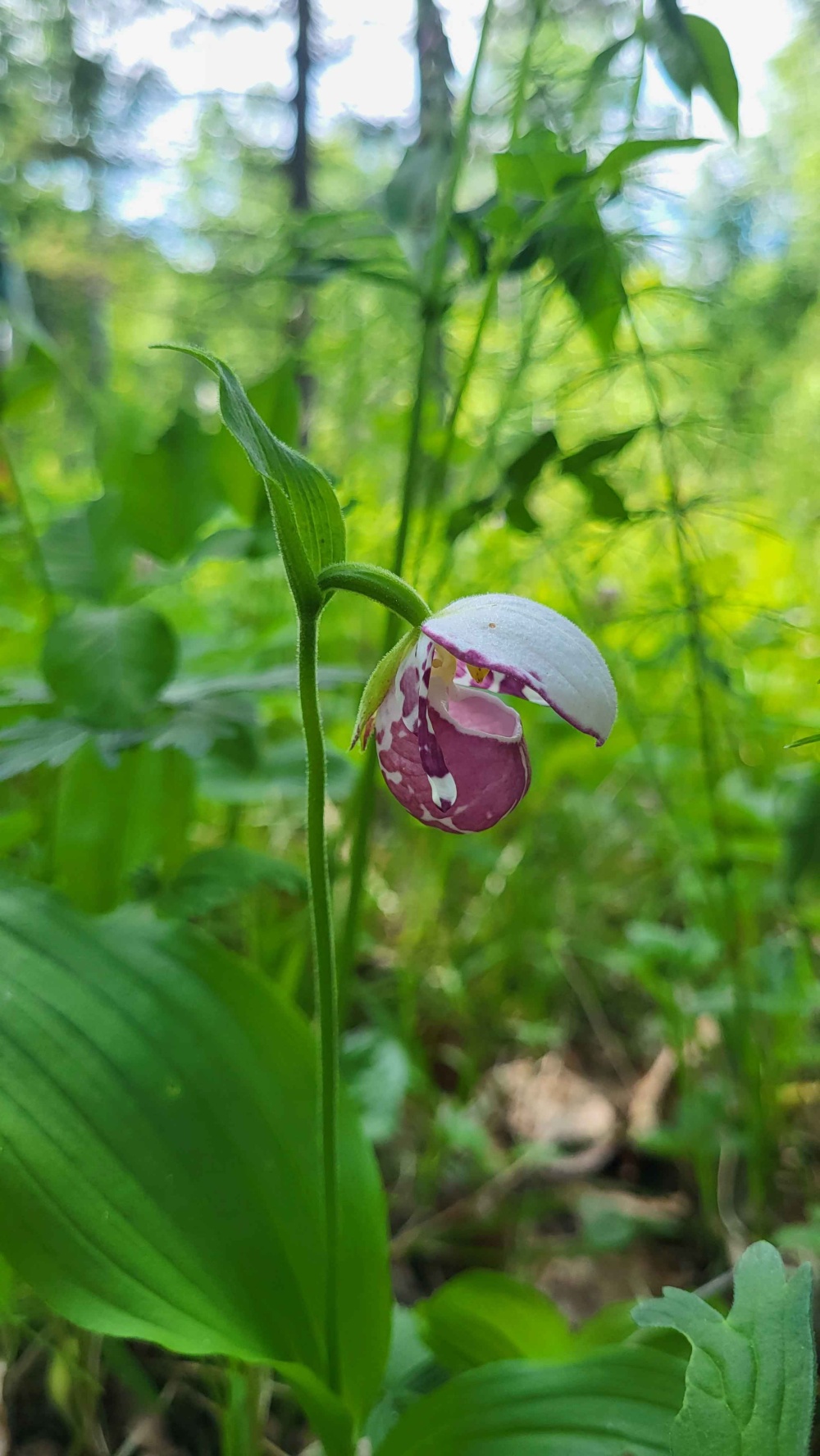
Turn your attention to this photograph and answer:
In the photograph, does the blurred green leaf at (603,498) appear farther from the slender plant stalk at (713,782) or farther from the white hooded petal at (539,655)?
the white hooded petal at (539,655)

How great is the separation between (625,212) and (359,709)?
2.56 feet

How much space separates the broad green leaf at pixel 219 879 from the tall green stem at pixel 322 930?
245mm

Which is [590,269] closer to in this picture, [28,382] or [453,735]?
[453,735]

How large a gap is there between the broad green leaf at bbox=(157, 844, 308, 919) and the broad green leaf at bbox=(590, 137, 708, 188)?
24.8 inches

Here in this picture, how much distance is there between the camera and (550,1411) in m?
0.60

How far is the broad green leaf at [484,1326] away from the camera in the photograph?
0.71 m

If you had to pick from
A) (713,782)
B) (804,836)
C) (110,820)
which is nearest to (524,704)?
(713,782)

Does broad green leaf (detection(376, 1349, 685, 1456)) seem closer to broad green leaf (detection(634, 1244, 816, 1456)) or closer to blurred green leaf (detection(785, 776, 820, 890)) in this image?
broad green leaf (detection(634, 1244, 816, 1456))

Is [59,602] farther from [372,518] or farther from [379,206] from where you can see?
[379,206]

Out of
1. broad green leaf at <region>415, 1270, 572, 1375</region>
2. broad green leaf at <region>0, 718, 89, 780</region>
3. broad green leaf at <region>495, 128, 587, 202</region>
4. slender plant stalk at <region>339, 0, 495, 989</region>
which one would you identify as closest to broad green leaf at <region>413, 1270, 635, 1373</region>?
broad green leaf at <region>415, 1270, 572, 1375</region>

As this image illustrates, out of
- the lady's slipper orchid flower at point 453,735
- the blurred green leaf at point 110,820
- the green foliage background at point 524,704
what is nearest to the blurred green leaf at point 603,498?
the green foliage background at point 524,704

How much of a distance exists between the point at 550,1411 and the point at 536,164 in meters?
0.92

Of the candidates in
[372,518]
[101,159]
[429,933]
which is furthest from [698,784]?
[101,159]

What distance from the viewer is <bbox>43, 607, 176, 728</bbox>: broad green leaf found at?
743mm
